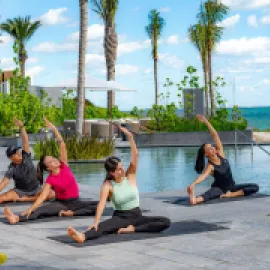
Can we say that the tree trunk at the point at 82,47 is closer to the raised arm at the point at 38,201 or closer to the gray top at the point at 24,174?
the gray top at the point at 24,174

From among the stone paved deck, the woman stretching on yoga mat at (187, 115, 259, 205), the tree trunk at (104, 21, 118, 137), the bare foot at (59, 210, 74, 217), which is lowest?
the stone paved deck

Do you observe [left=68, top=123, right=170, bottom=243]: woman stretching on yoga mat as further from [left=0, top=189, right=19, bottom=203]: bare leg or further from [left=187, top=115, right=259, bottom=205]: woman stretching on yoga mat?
[left=0, top=189, right=19, bottom=203]: bare leg

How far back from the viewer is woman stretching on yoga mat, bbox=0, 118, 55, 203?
41.1 ft

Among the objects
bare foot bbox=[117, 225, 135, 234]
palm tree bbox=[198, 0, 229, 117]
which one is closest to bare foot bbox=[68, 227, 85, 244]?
bare foot bbox=[117, 225, 135, 234]

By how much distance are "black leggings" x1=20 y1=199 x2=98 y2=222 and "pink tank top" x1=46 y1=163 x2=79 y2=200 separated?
0.09 meters

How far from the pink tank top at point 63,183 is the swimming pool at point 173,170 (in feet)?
15.3

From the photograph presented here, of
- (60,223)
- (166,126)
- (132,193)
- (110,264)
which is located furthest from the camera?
(166,126)

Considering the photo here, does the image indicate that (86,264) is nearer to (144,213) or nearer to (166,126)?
(144,213)

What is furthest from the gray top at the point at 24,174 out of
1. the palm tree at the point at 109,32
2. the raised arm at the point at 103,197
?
the palm tree at the point at 109,32

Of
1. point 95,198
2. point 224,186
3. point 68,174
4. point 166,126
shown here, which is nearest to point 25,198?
point 95,198

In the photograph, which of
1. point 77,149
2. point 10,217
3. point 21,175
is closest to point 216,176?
point 21,175

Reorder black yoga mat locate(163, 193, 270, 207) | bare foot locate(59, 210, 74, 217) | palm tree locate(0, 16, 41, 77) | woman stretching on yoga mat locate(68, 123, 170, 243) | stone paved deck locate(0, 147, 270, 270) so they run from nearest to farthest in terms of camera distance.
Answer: stone paved deck locate(0, 147, 270, 270)
woman stretching on yoga mat locate(68, 123, 170, 243)
bare foot locate(59, 210, 74, 217)
black yoga mat locate(163, 193, 270, 207)
palm tree locate(0, 16, 41, 77)

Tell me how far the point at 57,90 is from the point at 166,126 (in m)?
20.1

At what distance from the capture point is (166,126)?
33719mm
